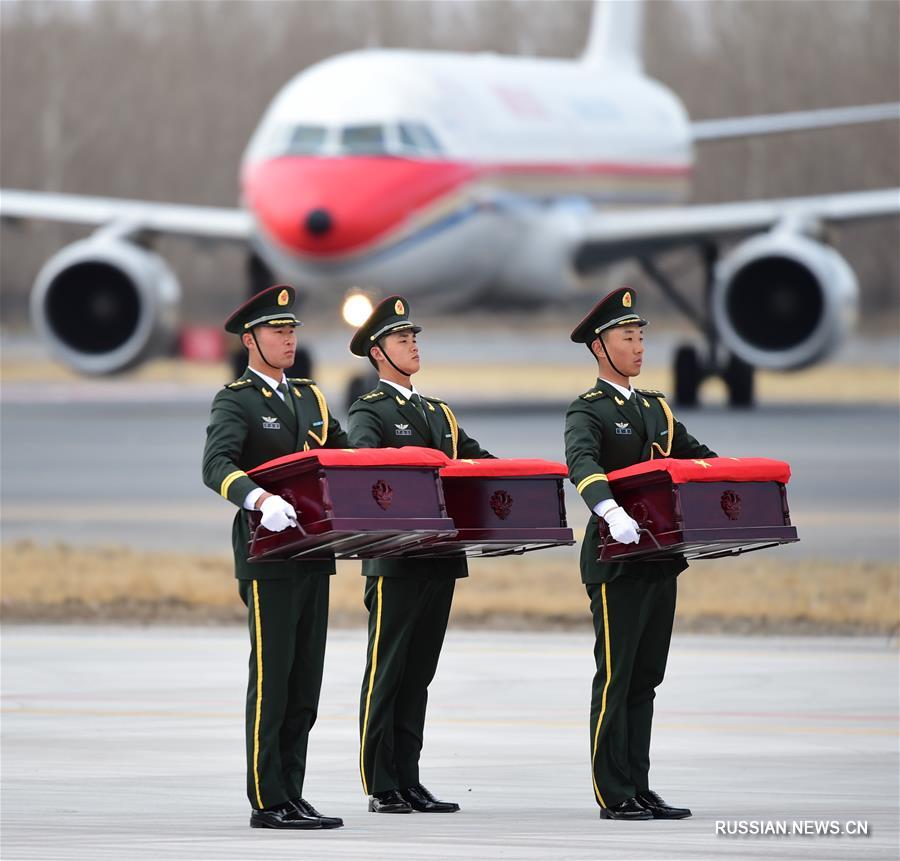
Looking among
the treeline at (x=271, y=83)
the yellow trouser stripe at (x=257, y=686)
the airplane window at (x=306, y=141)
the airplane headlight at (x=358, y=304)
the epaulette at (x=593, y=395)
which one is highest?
the treeline at (x=271, y=83)

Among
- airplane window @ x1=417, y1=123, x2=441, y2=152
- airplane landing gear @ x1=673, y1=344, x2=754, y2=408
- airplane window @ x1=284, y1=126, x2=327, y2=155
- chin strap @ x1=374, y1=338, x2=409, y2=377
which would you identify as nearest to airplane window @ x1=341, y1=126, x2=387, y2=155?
airplane window @ x1=284, y1=126, x2=327, y2=155

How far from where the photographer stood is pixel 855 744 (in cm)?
926

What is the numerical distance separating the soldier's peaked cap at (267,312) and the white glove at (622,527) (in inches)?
48.1

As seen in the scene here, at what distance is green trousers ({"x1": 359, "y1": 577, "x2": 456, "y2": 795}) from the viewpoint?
773cm

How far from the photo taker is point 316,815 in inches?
290

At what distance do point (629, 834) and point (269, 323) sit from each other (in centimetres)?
200

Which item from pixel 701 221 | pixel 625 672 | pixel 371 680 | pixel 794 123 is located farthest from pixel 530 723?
pixel 794 123

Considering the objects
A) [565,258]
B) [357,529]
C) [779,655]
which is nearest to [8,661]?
[779,655]

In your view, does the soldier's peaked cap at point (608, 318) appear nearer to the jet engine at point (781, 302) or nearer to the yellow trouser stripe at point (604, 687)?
the yellow trouser stripe at point (604, 687)

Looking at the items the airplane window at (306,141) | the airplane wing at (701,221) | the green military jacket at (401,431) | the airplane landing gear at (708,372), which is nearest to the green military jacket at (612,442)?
the green military jacket at (401,431)

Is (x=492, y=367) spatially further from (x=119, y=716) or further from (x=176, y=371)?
(x=119, y=716)

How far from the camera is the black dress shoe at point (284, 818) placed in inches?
288

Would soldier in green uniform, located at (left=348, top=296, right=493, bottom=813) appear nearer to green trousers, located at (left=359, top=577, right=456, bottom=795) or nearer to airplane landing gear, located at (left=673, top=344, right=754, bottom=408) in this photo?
green trousers, located at (left=359, top=577, right=456, bottom=795)

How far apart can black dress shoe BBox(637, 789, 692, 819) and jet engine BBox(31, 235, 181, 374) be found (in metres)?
23.3
